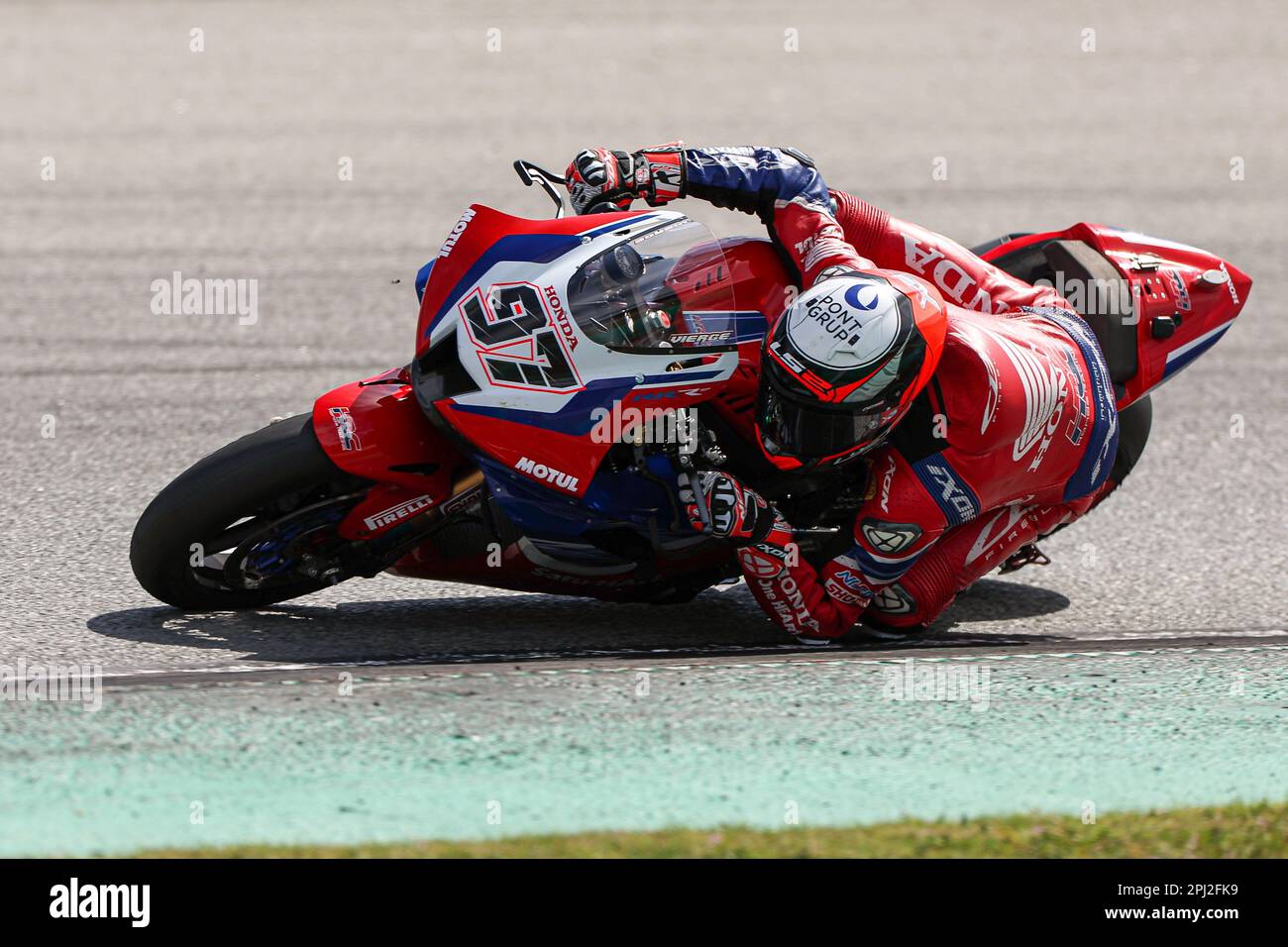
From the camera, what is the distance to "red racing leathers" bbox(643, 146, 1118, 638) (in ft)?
16.4

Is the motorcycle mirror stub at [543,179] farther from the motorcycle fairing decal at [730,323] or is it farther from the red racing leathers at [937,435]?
the motorcycle fairing decal at [730,323]

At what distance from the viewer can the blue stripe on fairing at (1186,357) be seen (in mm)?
5680

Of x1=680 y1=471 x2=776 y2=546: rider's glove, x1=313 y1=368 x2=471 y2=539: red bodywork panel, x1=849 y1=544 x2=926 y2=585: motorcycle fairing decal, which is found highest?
x1=313 y1=368 x2=471 y2=539: red bodywork panel

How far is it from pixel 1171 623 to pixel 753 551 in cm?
145

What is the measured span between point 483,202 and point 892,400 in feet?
20.5

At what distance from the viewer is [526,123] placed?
12.8m

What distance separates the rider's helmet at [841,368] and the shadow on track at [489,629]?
0.76 meters

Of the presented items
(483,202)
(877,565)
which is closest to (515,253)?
(877,565)

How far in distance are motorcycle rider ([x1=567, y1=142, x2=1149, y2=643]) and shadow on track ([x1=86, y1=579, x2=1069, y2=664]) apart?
27cm

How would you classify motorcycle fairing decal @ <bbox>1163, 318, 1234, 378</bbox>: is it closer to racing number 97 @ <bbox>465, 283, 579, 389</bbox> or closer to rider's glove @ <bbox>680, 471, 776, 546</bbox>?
rider's glove @ <bbox>680, 471, 776, 546</bbox>

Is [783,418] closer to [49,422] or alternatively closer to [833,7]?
[49,422]
